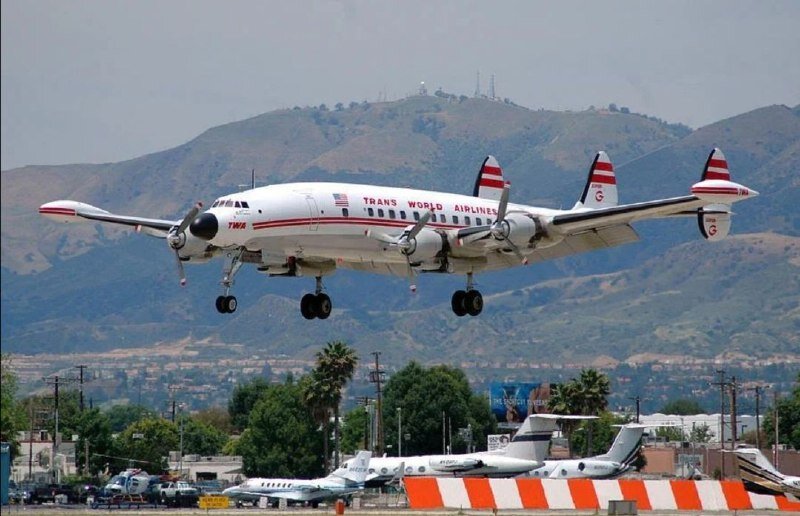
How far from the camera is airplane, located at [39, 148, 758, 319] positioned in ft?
179

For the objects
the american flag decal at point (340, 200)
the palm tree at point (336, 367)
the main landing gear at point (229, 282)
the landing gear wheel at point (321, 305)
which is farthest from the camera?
the palm tree at point (336, 367)

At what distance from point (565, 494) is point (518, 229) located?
34.1 feet

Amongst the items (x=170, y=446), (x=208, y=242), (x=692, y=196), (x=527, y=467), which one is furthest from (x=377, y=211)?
(x=170, y=446)

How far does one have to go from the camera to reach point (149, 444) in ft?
522

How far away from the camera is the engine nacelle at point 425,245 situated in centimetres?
5791

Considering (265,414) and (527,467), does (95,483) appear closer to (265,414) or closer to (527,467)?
(265,414)

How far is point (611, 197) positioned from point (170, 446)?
348 ft

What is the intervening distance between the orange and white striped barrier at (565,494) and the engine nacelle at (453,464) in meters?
36.2

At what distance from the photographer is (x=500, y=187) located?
217 ft

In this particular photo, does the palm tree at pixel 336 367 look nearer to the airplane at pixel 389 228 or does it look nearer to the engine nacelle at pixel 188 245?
the airplane at pixel 389 228

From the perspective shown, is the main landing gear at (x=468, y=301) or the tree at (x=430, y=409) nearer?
the main landing gear at (x=468, y=301)

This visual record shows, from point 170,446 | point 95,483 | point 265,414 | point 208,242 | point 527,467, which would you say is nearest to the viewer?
point 208,242

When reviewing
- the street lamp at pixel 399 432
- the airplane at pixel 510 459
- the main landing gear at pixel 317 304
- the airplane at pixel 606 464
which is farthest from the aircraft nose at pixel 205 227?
the street lamp at pixel 399 432

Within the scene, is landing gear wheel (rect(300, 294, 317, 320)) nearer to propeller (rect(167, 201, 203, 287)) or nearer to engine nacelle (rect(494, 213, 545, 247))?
propeller (rect(167, 201, 203, 287))
